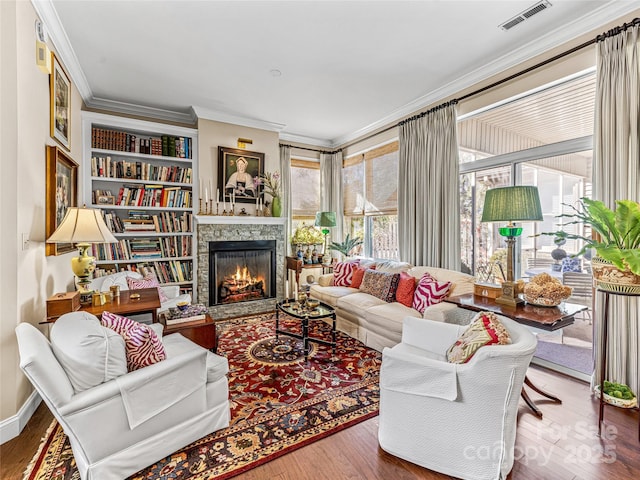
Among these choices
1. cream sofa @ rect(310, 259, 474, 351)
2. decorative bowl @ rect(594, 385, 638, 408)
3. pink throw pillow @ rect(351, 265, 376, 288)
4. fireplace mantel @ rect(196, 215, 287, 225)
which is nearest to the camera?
decorative bowl @ rect(594, 385, 638, 408)

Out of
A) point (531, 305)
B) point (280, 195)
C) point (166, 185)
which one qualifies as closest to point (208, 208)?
point (166, 185)

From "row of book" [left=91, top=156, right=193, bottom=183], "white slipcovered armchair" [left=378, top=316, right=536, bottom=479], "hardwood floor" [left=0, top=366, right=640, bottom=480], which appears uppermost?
"row of book" [left=91, top=156, right=193, bottom=183]

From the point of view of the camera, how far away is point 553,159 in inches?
111

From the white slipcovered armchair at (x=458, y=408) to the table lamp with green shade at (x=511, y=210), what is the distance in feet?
2.26

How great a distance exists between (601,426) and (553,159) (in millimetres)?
2199

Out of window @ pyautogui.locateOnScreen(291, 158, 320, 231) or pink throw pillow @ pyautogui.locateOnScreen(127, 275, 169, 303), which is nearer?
pink throw pillow @ pyautogui.locateOnScreen(127, 275, 169, 303)

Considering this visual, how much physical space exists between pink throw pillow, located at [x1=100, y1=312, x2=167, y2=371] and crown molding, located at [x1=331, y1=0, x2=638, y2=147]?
12.6 ft

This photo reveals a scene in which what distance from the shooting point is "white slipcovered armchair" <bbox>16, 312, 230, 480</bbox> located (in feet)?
4.55

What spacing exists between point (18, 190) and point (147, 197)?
2236 millimetres

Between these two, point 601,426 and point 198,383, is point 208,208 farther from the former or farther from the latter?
point 601,426

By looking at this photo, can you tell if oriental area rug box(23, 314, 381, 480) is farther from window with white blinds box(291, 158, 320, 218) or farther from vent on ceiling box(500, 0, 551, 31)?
vent on ceiling box(500, 0, 551, 31)

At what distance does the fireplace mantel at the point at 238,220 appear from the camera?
14.0 feet

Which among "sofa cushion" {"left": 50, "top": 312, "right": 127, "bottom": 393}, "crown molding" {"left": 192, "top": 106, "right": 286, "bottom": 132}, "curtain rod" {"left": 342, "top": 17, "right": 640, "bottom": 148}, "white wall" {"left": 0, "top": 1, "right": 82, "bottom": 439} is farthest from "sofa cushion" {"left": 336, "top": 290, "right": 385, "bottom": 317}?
"crown molding" {"left": 192, "top": 106, "right": 286, "bottom": 132}

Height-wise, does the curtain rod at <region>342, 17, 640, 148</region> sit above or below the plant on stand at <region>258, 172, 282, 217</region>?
above
